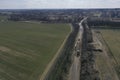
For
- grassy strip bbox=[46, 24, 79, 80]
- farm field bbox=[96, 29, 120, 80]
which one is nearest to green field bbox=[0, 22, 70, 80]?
grassy strip bbox=[46, 24, 79, 80]

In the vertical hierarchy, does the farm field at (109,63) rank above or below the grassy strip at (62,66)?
below

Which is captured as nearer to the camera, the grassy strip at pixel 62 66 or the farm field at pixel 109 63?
the grassy strip at pixel 62 66

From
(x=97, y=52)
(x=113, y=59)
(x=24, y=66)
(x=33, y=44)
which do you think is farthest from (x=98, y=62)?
(x=33, y=44)

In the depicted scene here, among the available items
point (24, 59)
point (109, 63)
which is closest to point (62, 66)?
point (24, 59)

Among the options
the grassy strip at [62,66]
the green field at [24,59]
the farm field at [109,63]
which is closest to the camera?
the grassy strip at [62,66]

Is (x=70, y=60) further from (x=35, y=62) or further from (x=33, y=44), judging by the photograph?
(x=33, y=44)

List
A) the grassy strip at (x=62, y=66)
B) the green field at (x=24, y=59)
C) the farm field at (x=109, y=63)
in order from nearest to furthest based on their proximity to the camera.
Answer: the grassy strip at (x=62, y=66) < the green field at (x=24, y=59) < the farm field at (x=109, y=63)

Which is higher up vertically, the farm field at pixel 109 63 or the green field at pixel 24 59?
the green field at pixel 24 59

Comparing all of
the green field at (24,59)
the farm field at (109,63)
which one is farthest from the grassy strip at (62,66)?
the farm field at (109,63)

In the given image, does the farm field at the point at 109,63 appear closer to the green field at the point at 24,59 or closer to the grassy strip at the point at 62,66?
the grassy strip at the point at 62,66

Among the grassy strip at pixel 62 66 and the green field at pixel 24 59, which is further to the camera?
the green field at pixel 24 59

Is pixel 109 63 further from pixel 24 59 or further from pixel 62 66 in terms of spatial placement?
pixel 24 59
